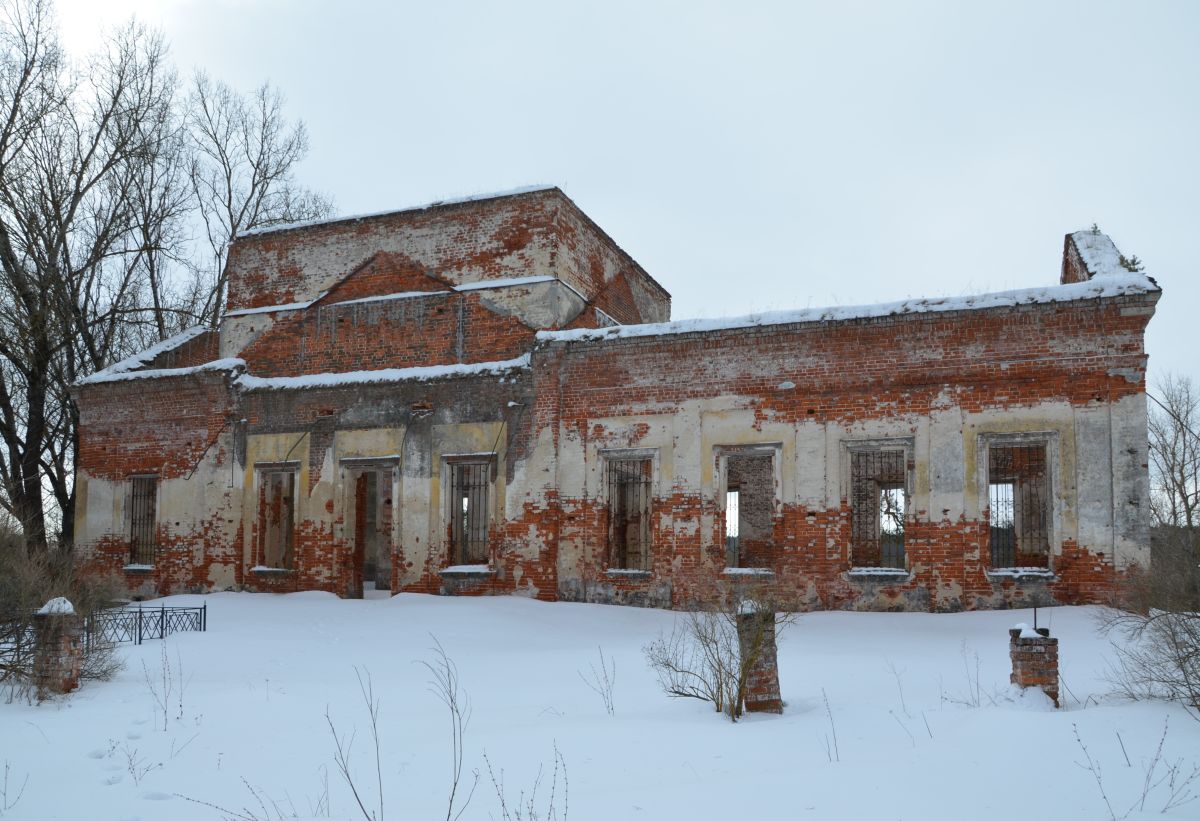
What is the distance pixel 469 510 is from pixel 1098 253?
10.6m

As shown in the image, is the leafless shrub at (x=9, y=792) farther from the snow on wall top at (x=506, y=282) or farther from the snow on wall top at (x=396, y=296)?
the snow on wall top at (x=396, y=296)

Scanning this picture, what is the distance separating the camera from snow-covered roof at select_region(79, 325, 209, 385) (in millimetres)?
19312

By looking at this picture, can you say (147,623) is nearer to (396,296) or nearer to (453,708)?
(396,296)

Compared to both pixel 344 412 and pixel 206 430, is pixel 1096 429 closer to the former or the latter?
pixel 344 412

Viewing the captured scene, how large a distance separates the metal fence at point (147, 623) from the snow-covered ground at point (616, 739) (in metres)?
0.64

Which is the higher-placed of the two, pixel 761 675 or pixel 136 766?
pixel 761 675

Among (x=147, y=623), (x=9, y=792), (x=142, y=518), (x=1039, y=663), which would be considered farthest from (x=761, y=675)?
(x=142, y=518)

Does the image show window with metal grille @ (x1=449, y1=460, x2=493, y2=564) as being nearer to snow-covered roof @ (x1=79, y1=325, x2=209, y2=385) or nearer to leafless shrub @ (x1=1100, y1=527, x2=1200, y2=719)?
snow-covered roof @ (x1=79, y1=325, x2=209, y2=385)

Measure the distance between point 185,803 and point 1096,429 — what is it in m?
11.3

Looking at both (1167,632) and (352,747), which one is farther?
(1167,632)

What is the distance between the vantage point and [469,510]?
687 inches

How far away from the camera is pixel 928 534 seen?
13.4 m

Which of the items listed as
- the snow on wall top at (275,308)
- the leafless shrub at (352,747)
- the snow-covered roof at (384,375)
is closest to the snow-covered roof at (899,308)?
the snow-covered roof at (384,375)

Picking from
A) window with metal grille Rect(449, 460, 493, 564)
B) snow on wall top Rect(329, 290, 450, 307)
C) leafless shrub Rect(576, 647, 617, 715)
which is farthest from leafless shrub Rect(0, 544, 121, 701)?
snow on wall top Rect(329, 290, 450, 307)
